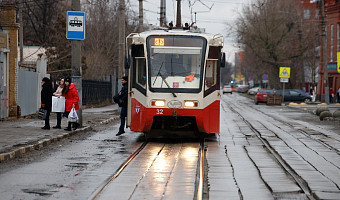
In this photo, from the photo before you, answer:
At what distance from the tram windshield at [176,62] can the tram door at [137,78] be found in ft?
0.82

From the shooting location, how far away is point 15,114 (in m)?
24.8

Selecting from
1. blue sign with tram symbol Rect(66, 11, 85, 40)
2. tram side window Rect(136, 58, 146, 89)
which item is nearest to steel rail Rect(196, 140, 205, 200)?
tram side window Rect(136, 58, 146, 89)

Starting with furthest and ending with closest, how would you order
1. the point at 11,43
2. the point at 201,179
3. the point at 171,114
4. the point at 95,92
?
the point at 95,92 → the point at 11,43 → the point at 171,114 → the point at 201,179

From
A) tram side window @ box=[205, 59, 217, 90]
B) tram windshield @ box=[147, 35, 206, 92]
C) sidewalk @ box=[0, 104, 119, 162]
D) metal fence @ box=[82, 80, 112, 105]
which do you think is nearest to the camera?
sidewalk @ box=[0, 104, 119, 162]

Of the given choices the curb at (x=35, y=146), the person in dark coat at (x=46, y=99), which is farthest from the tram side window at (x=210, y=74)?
the person in dark coat at (x=46, y=99)

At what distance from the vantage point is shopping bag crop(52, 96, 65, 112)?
1878 centimetres

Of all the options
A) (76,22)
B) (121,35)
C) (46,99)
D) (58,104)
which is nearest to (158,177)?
(58,104)

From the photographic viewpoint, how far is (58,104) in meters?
18.8

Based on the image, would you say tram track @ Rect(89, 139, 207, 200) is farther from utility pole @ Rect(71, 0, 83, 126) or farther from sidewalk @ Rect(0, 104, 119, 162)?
utility pole @ Rect(71, 0, 83, 126)

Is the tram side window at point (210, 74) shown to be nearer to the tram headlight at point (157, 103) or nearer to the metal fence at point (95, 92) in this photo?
the tram headlight at point (157, 103)

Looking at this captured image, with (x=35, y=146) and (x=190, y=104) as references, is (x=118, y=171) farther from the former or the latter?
(x=190, y=104)

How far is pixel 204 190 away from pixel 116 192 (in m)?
1.32

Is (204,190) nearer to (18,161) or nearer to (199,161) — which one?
(199,161)

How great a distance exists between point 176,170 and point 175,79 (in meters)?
5.51
